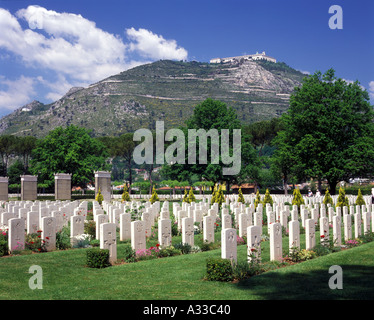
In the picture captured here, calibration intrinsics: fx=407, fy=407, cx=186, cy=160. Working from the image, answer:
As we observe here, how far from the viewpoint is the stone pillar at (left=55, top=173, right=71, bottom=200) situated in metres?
43.1

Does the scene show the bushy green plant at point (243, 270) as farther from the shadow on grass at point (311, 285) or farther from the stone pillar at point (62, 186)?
the stone pillar at point (62, 186)

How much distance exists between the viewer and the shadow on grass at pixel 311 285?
8172mm

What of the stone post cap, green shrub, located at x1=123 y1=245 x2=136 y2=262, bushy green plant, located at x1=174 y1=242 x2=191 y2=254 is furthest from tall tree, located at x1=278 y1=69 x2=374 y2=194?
green shrub, located at x1=123 y1=245 x2=136 y2=262

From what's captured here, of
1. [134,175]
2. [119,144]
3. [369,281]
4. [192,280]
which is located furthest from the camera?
[134,175]

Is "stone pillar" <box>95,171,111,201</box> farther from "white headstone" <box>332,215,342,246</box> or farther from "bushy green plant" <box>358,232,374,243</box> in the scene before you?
"white headstone" <box>332,215,342,246</box>

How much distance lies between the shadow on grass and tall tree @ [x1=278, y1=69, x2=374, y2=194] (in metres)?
31.2

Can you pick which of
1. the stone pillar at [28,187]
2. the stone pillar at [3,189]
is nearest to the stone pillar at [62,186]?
the stone pillar at [28,187]

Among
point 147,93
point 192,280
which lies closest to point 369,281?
point 192,280

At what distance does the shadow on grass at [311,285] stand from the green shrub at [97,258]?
4329mm

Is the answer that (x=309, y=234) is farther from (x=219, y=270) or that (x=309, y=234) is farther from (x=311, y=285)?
(x=219, y=270)

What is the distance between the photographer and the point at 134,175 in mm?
121688

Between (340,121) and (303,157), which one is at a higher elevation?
(340,121)

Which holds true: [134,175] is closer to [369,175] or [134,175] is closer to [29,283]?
[369,175]
